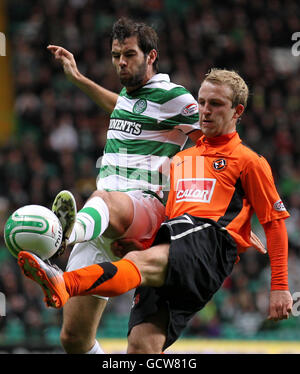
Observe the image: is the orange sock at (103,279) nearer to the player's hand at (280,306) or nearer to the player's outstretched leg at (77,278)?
the player's outstretched leg at (77,278)

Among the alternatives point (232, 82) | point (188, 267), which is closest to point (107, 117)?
point (232, 82)

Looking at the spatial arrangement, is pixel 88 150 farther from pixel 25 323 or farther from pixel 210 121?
pixel 210 121

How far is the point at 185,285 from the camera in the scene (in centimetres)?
386

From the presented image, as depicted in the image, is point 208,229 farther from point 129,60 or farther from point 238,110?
point 129,60

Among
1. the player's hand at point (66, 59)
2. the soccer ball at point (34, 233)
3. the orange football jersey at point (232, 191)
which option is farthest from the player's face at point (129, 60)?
the soccer ball at point (34, 233)

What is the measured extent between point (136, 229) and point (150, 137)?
701 millimetres

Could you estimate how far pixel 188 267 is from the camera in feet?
12.6

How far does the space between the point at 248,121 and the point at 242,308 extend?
3.63m

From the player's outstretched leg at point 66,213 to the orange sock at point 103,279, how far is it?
0.68ft

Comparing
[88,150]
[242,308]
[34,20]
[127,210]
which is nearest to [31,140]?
[88,150]

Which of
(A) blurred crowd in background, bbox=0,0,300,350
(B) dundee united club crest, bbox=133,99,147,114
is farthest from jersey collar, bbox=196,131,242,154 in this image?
(A) blurred crowd in background, bbox=0,0,300,350

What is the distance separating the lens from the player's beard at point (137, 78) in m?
4.62

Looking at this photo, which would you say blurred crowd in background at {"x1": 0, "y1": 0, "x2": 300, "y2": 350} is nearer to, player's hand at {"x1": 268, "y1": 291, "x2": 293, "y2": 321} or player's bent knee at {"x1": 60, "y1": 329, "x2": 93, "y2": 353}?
Result: player's bent knee at {"x1": 60, "y1": 329, "x2": 93, "y2": 353}

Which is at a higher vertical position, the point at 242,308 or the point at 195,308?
the point at 195,308
